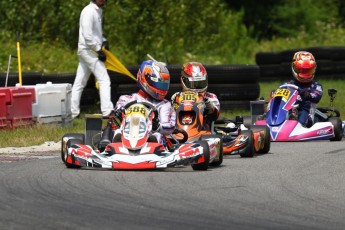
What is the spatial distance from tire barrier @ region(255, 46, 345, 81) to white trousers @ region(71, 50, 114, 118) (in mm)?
8054

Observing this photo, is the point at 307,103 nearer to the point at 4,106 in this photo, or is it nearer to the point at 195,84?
the point at 195,84

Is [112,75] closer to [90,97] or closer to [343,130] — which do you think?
[90,97]

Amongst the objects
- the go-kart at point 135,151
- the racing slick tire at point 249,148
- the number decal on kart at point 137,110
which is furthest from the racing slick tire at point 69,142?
the racing slick tire at point 249,148

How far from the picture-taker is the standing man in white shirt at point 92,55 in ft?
53.5

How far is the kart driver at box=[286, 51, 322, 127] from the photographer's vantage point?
47.1 feet

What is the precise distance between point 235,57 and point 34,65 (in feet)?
26.3

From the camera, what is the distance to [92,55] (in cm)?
1644

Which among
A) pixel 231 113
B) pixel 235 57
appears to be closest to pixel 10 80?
pixel 231 113

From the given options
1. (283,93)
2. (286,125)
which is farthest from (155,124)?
(283,93)

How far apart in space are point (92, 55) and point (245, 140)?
5135mm

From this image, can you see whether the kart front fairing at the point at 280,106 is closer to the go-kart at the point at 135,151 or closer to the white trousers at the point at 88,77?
the white trousers at the point at 88,77

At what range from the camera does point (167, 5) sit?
23875 millimetres

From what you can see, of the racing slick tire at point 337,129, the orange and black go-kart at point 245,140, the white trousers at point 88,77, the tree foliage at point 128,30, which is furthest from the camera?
the tree foliage at point 128,30

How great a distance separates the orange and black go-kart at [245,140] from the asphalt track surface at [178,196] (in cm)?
67
